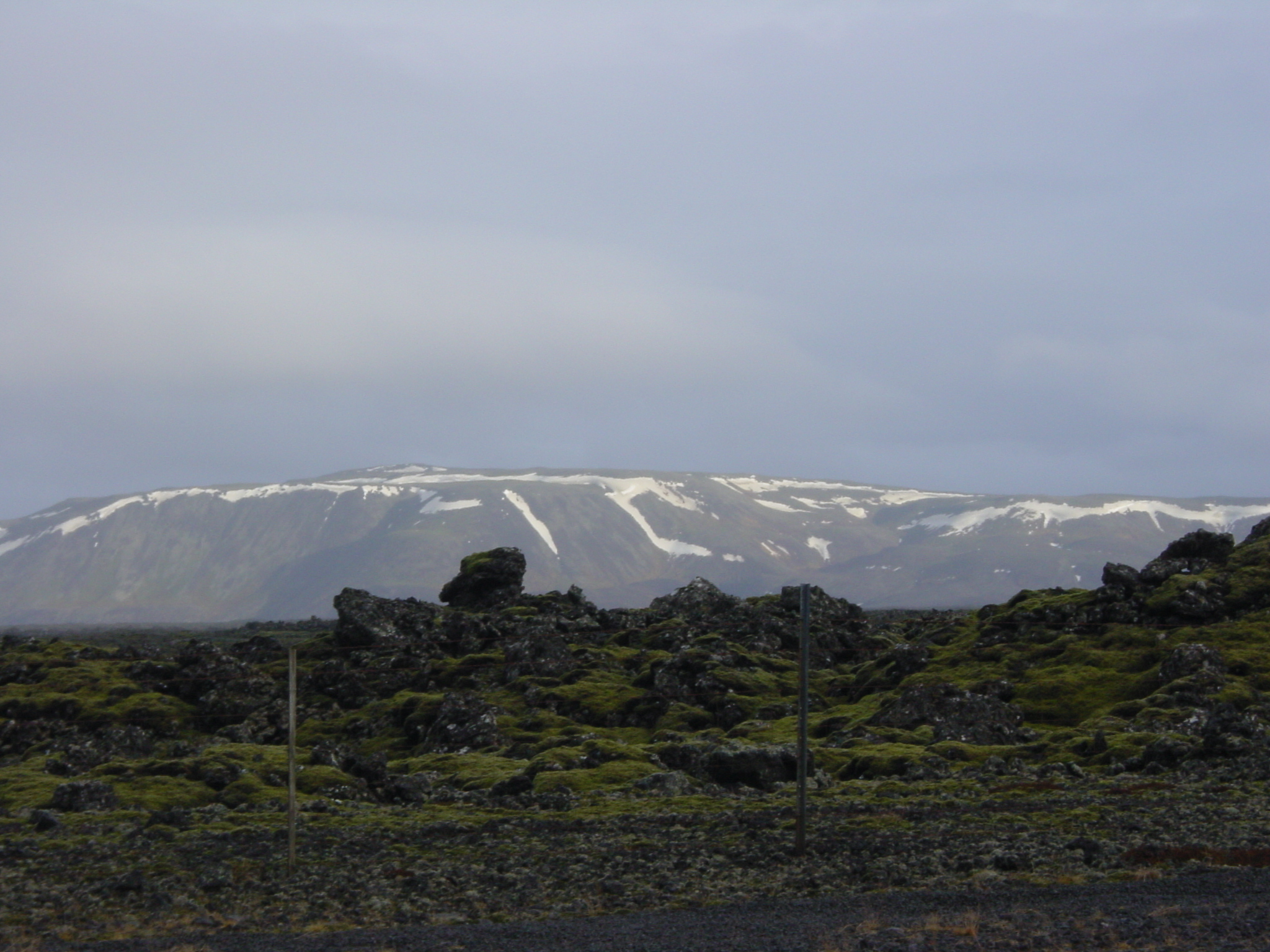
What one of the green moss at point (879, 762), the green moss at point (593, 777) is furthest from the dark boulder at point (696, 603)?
the green moss at point (593, 777)

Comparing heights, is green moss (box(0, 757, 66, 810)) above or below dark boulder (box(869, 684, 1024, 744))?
below

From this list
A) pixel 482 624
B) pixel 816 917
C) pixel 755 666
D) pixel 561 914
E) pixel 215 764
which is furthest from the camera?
pixel 482 624

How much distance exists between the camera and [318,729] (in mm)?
62375

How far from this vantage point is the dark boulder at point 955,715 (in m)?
50.6

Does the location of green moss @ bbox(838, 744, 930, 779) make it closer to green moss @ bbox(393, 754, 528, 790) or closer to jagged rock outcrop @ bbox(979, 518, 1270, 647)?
green moss @ bbox(393, 754, 528, 790)

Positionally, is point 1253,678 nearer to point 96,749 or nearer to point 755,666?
point 755,666

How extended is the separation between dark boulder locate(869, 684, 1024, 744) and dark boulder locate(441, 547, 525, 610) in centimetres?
4511

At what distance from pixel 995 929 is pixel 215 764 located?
105 ft

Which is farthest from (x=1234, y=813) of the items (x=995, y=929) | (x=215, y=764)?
(x=215, y=764)

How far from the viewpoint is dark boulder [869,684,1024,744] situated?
5062 centimetres

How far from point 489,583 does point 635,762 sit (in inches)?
2095

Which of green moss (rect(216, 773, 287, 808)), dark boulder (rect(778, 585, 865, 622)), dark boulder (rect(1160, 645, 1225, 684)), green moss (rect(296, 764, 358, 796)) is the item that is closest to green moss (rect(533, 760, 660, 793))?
green moss (rect(296, 764, 358, 796))

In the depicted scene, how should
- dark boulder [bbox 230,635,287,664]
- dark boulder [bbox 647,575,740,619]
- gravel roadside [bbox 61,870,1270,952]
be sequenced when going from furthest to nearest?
dark boulder [bbox 647,575,740,619]
dark boulder [bbox 230,635,287,664]
gravel roadside [bbox 61,870,1270,952]

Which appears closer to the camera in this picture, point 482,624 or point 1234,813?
point 1234,813
